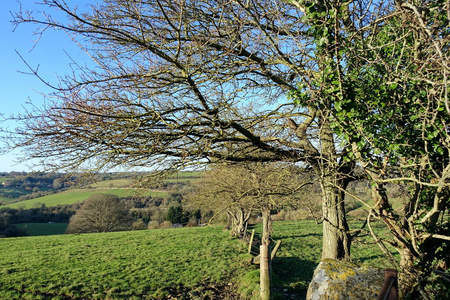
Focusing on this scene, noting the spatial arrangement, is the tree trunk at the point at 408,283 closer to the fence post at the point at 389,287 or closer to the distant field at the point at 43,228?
the fence post at the point at 389,287

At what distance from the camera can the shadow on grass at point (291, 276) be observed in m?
10.5

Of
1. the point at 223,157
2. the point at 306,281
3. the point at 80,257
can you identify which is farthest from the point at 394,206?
the point at 80,257

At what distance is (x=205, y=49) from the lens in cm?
582

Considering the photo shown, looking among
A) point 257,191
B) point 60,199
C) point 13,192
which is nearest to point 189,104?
point 257,191

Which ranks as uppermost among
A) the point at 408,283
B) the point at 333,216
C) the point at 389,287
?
the point at 333,216

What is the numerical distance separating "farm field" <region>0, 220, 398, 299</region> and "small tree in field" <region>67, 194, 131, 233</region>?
45.0 ft

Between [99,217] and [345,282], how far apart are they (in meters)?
36.0

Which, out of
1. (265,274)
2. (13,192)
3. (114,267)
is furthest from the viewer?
(13,192)

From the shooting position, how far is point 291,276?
42.9 feet

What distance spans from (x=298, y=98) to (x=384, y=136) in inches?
58.3

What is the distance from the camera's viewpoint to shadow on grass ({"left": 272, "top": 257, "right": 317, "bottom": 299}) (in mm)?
10477

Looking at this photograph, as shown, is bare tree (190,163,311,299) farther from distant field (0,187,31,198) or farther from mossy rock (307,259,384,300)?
distant field (0,187,31,198)

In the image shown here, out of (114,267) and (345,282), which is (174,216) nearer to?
(114,267)

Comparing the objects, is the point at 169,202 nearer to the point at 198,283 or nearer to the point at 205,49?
the point at 198,283
